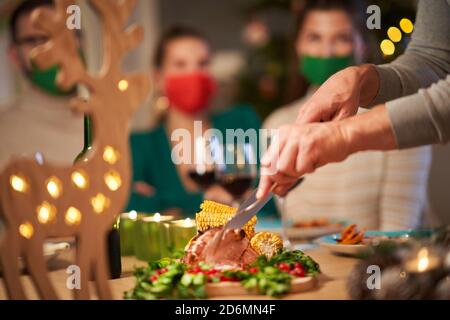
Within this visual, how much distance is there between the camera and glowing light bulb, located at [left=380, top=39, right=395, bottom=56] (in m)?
1.43

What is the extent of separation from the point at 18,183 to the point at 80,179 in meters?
0.07

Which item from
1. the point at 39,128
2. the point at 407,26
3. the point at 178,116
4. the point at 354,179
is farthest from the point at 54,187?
the point at 39,128

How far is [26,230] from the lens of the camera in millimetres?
781

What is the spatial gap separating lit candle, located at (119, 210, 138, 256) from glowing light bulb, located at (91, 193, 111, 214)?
0.33m

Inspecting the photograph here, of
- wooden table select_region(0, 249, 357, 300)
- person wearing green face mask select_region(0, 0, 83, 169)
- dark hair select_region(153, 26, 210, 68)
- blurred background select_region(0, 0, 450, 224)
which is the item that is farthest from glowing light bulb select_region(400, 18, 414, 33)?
person wearing green face mask select_region(0, 0, 83, 169)

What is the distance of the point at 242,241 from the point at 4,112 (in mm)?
3230

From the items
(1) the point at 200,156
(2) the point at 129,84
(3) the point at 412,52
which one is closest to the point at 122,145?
(2) the point at 129,84

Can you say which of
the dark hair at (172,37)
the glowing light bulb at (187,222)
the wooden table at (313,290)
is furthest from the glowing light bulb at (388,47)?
the dark hair at (172,37)

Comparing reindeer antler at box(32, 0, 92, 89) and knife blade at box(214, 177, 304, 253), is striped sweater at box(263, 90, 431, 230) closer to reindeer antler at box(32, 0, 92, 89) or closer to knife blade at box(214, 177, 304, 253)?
knife blade at box(214, 177, 304, 253)

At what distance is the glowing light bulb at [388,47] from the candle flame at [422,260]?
0.68 m

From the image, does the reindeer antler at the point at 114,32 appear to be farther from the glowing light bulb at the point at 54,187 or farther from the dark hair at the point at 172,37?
the dark hair at the point at 172,37

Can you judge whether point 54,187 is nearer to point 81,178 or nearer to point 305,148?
point 81,178

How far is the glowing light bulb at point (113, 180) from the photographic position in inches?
32.4
